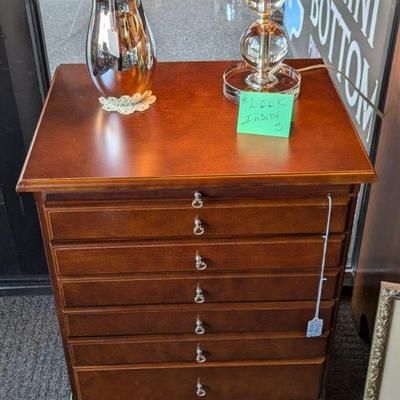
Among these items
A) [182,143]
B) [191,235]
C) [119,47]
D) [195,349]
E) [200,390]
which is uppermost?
[119,47]

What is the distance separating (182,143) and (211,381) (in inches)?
19.7

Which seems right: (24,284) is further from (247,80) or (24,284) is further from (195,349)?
(247,80)

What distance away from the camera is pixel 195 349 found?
3.92 feet

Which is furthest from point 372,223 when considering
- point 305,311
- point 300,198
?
point 300,198

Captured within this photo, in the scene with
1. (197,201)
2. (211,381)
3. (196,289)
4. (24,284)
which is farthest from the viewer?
(24,284)

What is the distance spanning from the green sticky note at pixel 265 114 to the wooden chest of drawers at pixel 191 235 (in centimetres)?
2

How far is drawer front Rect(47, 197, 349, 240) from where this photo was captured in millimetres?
999

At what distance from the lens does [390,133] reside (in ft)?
4.19

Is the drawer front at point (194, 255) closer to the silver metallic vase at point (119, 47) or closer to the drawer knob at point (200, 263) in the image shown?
the drawer knob at point (200, 263)

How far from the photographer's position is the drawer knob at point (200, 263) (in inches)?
41.7

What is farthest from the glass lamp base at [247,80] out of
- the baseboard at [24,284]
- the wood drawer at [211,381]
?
the baseboard at [24,284]

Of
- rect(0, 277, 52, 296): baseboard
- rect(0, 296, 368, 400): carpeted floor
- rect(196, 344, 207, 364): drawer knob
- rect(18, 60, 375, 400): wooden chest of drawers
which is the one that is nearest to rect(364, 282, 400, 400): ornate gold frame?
rect(18, 60, 375, 400): wooden chest of drawers

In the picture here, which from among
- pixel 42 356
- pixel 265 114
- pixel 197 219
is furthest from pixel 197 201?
pixel 42 356

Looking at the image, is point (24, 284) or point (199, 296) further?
point (24, 284)
